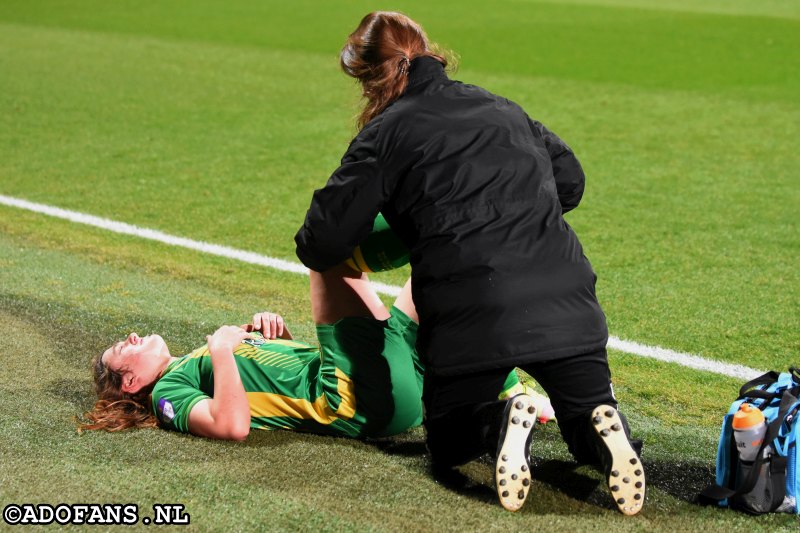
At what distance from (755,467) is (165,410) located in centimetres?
214

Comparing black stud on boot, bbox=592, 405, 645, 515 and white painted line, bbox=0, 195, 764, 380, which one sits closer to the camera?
black stud on boot, bbox=592, 405, 645, 515

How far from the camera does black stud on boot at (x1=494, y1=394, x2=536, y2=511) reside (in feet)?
12.0

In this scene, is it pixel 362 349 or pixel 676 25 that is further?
pixel 676 25

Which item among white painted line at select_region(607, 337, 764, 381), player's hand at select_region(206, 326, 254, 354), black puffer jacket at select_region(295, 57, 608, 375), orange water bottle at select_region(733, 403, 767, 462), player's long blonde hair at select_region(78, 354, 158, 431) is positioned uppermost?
black puffer jacket at select_region(295, 57, 608, 375)

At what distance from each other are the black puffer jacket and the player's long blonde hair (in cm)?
106

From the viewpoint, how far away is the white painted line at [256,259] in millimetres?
5543

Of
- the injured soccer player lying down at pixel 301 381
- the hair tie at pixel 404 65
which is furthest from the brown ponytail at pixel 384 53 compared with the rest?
the injured soccer player lying down at pixel 301 381

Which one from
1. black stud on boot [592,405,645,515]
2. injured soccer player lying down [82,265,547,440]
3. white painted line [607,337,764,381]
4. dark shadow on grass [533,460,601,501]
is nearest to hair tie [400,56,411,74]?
injured soccer player lying down [82,265,547,440]

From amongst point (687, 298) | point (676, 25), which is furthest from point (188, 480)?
point (676, 25)

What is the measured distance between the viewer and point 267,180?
9.55 m

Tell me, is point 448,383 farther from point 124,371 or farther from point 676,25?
point 676,25

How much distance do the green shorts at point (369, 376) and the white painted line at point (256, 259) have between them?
1.81 m

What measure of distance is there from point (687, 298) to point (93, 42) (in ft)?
43.8

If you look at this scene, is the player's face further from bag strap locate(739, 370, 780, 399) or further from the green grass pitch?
bag strap locate(739, 370, 780, 399)
